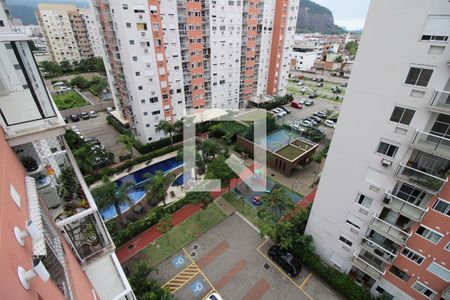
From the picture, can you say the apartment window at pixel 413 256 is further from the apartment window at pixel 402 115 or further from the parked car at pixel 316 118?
the parked car at pixel 316 118

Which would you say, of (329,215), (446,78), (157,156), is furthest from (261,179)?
(446,78)

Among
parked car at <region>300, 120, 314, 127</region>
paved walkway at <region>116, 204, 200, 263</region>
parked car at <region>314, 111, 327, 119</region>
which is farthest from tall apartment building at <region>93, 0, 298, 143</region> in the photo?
paved walkway at <region>116, 204, 200, 263</region>

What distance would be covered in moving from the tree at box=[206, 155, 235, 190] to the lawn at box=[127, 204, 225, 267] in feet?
9.71

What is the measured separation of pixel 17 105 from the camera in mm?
6934

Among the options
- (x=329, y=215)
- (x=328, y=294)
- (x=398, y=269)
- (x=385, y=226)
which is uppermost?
(x=385, y=226)

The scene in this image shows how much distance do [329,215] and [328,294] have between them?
5813mm

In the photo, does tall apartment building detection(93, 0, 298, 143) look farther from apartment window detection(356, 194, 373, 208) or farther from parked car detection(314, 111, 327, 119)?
apartment window detection(356, 194, 373, 208)

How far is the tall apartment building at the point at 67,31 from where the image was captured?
239 ft

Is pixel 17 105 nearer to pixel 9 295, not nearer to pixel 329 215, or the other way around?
pixel 9 295

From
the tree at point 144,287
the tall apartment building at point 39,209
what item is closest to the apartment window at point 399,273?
the tree at point 144,287

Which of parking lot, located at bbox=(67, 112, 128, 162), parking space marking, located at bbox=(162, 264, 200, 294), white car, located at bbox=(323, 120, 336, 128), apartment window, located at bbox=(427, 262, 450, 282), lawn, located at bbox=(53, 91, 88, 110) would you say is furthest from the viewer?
lawn, located at bbox=(53, 91, 88, 110)

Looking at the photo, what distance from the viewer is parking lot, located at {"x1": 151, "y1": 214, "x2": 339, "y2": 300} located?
53.2ft

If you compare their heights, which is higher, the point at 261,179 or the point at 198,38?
the point at 198,38
